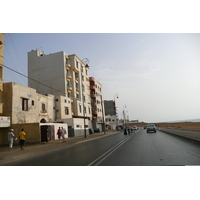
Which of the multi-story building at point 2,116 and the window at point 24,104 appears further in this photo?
the window at point 24,104

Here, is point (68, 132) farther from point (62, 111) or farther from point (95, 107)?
point (95, 107)

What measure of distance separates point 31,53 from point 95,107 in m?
26.7

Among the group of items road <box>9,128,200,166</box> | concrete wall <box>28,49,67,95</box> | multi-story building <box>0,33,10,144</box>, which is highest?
→ concrete wall <box>28,49,67,95</box>

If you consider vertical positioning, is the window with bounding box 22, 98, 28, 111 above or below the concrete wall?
below

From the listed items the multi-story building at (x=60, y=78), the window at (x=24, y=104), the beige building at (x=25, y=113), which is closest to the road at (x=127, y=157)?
the beige building at (x=25, y=113)

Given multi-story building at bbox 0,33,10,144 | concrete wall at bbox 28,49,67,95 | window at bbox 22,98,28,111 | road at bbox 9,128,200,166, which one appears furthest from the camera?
concrete wall at bbox 28,49,67,95

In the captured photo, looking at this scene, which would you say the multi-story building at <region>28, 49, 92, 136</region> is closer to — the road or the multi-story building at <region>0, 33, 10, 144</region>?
the multi-story building at <region>0, 33, 10, 144</region>

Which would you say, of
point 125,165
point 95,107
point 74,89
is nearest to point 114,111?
point 95,107

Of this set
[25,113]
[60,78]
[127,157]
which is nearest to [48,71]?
[60,78]

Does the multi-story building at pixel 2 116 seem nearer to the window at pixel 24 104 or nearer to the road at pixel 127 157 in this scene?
the window at pixel 24 104

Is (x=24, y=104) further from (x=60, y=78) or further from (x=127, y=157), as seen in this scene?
(x=127, y=157)

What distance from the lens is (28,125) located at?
22719mm

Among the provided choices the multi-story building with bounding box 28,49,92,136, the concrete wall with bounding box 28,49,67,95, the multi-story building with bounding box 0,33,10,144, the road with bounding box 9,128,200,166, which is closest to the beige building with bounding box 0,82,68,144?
the multi-story building with bounding box 0,33,10,144

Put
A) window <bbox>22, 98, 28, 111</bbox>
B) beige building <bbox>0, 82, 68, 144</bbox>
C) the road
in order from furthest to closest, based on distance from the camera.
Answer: window <bbox>22, 98, 28, 111</bbox> < beige building <bbox>0, 82, 68, 144</bbox> < the road
